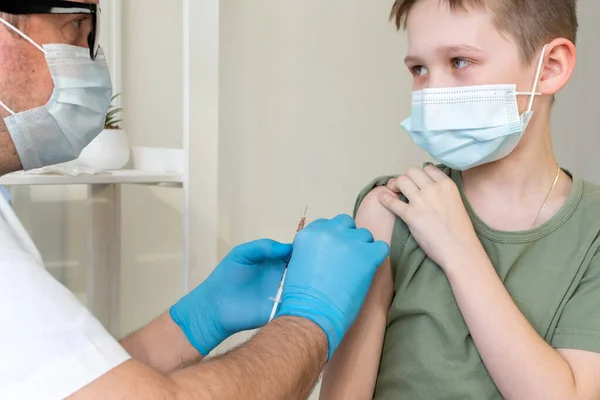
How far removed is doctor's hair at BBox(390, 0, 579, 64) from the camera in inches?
45.2

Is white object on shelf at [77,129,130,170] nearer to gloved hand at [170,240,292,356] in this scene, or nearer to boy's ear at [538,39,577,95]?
gloved hand at [170,240,292,356]

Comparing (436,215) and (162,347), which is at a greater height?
(436,215)

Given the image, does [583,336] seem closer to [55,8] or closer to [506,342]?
[506,342]

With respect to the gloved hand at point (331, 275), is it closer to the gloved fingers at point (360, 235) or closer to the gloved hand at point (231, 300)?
the gloved fingers at point (360, 235)

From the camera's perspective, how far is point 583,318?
1.08 meters

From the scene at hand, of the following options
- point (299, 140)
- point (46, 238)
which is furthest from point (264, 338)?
point (299, 140)

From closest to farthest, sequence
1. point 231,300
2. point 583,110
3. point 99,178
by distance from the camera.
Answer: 1. point 231,300
2. point 99,178
3. point 583,110

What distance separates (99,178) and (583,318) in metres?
1.20

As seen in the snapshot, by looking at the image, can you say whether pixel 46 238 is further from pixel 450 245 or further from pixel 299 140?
pixel 450 245

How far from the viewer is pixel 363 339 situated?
1189 millimetres

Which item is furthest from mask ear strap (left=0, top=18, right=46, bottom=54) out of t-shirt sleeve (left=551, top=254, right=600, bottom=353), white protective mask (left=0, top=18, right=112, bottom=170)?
t-shirt sleeve (left=551, top=254, right=600, bottom=353)

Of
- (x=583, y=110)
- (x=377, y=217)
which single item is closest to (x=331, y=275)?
(x=377, y=217)

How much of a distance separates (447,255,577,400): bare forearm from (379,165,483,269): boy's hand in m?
0.03

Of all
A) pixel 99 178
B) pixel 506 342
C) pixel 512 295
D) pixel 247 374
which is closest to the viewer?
pixel 247 374
